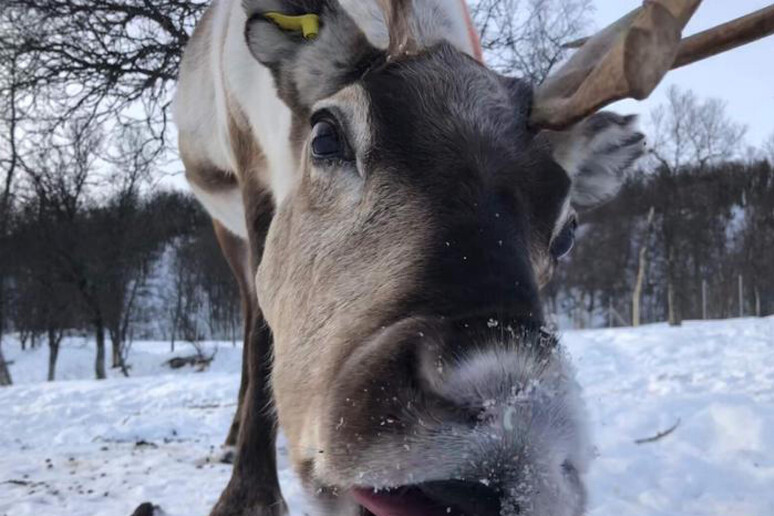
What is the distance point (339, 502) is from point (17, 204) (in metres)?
23.8

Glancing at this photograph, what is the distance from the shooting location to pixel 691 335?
1434cm

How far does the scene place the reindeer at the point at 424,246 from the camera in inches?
61.5

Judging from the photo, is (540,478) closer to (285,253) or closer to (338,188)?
(338,188)

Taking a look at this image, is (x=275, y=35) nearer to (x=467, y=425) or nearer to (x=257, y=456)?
(x=467, y=425)

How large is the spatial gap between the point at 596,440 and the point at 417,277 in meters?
4.01

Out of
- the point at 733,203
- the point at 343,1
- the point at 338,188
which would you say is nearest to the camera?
the point at 338,188

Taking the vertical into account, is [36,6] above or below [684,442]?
above

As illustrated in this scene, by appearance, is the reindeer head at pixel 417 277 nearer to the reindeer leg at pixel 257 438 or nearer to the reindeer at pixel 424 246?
the reindeer at pixel 424 246

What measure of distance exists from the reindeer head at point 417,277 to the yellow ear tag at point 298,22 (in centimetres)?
3

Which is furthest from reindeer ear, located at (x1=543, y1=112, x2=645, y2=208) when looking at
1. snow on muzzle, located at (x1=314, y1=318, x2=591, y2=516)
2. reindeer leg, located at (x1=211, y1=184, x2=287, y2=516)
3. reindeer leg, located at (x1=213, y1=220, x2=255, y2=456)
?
reindeer leg, located at (x1=213, y1=220, x2=255, y2=456)

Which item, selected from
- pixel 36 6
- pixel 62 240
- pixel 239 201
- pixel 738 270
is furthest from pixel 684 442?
pixel 738 270

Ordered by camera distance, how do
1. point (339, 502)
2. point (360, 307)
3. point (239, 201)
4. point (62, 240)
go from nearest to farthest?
point (339, 502), point (360, 307), point (239, 201), point (62, 240)

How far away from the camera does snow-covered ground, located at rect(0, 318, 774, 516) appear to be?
434 cm

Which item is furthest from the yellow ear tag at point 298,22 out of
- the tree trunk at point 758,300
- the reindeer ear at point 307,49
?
the tree trunk at point 758,300
